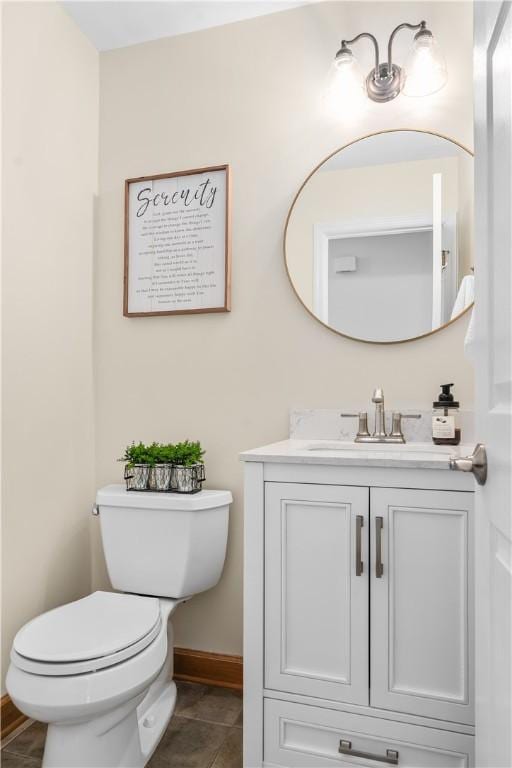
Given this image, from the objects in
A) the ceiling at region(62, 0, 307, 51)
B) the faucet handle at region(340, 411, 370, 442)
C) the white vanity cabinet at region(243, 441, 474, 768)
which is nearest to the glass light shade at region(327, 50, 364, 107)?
the ceiling at region(62, 0, 307, 51)

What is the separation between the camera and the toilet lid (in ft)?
4.13

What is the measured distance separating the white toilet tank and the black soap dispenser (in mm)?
761

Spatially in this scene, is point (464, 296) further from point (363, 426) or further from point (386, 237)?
point (363, 426)

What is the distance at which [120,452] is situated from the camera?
215 centimetres

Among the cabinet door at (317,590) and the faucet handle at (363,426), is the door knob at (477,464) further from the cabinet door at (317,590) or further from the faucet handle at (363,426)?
the faucet handle at (363,426)

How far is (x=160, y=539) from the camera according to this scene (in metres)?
1.74

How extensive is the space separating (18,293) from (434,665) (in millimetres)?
1655

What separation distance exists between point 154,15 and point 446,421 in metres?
1.87

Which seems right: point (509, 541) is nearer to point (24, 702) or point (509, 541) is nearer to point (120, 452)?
point (24, 702)

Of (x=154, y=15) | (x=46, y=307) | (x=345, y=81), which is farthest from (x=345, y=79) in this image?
(x=46, y=307)

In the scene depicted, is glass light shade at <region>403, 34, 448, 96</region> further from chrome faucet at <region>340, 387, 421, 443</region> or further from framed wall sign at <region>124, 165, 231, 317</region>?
chrome faucet at <region>340, 387, 421, 443</region>

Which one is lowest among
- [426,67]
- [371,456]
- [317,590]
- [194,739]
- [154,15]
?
[194,739]

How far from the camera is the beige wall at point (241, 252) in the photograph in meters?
1.83

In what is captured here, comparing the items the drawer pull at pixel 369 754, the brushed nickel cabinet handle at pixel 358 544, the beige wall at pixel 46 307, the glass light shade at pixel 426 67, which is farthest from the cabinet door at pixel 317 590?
the glass light shade at pixel 426 67
